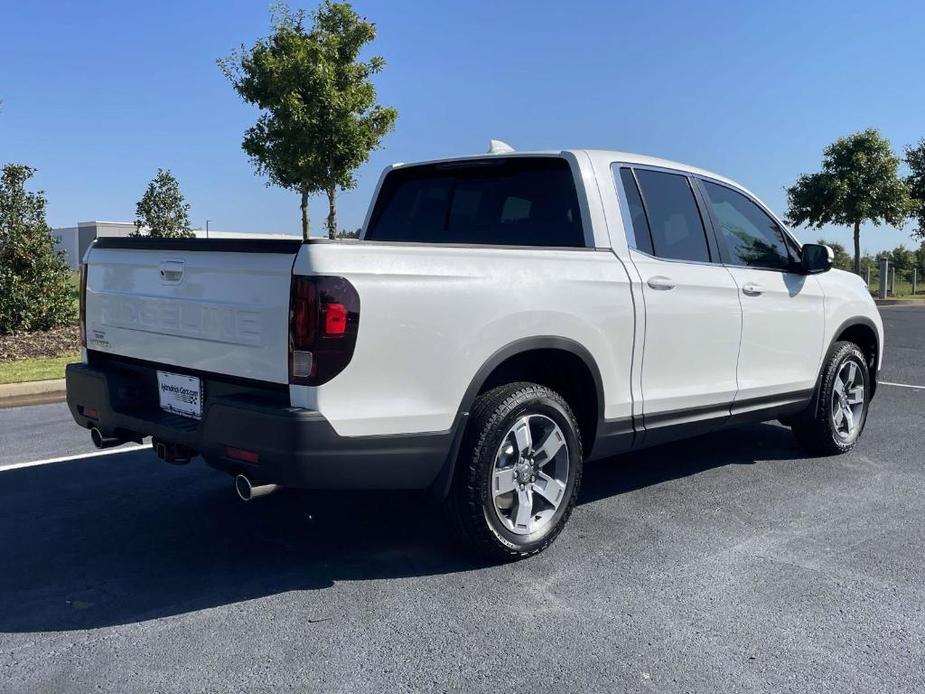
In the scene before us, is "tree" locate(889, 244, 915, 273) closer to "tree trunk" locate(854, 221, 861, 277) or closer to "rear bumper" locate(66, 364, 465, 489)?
"tree trunk" locate(854, 221, 861, 277)

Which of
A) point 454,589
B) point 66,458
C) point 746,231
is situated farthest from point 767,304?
point 66,458

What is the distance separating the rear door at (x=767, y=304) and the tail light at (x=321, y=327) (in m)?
2.74

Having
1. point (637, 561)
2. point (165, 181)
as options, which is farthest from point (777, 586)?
point (165, 181)

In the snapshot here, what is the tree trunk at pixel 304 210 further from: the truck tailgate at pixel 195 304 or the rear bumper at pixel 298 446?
the rear bumper at pixel 298 446

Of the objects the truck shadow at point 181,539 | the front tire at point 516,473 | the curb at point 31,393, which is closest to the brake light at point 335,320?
the front tire at point 516,473

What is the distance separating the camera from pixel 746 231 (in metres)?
5.36

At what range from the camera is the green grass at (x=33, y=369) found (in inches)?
372

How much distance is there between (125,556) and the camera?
405 centimetres

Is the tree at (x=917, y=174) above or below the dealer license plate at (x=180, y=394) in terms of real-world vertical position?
above

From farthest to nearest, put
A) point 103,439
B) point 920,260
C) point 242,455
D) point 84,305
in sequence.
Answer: point 920,260 < point 84,305 < point 103,439 < point 242,455

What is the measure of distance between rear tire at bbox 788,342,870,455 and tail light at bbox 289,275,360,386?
3.89 m

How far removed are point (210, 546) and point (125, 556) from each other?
0.39 meters

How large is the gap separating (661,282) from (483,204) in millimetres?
1074

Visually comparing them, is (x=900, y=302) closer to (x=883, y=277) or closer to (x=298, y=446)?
(x=883, y=277)
